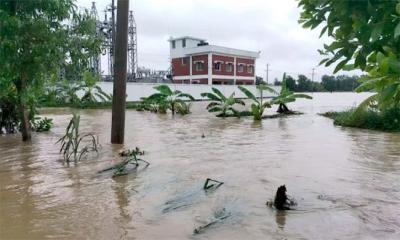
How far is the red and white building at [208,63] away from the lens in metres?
54.8

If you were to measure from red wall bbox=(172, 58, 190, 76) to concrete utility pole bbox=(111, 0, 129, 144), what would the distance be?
47.3 m

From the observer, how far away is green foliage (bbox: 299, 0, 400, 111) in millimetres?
2254

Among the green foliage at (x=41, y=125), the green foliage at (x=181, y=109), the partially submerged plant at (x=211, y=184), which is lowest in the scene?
the partially submerged plant at (x=211, y=184)

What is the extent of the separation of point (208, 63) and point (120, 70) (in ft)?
146

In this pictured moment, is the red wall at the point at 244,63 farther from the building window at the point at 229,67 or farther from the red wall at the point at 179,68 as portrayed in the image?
the red wall at the point at 179,68

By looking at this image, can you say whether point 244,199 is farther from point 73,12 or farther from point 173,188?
point 73,12

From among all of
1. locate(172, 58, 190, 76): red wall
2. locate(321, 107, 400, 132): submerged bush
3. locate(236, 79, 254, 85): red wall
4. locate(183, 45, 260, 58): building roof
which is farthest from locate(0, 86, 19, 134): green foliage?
locate(236, 79, 254, 85): red wall

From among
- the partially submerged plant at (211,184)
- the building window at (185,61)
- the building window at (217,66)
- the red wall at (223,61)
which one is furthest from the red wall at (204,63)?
the partially submerged plant at (211,184)

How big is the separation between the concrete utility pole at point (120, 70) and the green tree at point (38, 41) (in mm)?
843

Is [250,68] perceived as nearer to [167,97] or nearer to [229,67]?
[229,67]

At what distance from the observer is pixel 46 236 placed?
430 cm

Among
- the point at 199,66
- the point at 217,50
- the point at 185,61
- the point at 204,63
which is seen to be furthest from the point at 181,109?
the point at 185,61

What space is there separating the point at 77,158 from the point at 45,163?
60cm

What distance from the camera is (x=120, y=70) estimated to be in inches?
406
